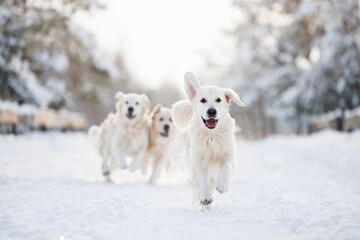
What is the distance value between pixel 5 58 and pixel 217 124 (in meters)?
14.0

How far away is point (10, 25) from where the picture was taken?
16375 millimetres

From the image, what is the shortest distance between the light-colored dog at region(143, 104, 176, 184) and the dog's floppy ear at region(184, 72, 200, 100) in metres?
2.35

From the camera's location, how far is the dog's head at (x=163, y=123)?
7754 millimetres

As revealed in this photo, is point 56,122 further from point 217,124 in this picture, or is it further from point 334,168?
point 217,124

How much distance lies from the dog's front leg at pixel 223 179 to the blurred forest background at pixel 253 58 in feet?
→ 43.2

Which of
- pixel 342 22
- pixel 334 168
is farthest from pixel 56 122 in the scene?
pixel 334 168

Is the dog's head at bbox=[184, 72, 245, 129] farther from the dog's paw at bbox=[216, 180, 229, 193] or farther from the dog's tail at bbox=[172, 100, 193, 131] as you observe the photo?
the dog's paw at bbox=[216, 180, 229, 193]

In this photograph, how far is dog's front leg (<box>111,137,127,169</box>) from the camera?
7.28m

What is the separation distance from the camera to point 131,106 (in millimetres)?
7656

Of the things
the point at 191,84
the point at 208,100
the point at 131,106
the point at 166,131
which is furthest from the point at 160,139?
the point at 208,100

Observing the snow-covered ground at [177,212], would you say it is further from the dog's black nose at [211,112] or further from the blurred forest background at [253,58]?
the blurred forest background at [253,58]

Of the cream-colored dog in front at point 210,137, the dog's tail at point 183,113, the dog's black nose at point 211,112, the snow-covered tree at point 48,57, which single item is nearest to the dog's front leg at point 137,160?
the dog's tail at point 183,113

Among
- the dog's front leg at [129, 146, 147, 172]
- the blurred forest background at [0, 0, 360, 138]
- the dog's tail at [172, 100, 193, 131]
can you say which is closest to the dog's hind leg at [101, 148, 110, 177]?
the dog's front leg at [129, 146, 147, 172]

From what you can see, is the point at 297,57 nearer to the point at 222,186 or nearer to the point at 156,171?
the point at 156,171
